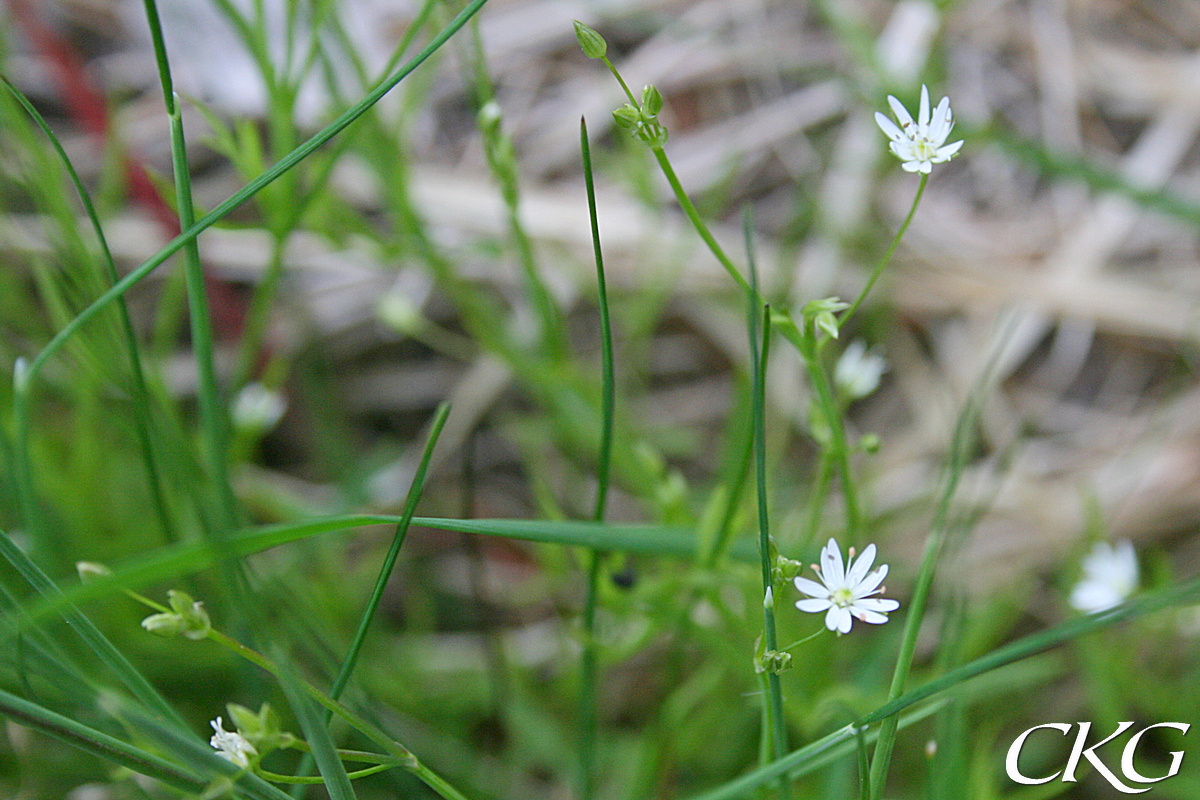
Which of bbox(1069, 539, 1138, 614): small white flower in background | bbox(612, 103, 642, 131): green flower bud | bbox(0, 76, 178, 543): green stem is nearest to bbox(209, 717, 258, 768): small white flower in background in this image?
bbox(0, 76, 178, 543): green stem

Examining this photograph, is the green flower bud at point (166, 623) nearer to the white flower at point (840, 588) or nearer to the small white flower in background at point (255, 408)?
the white flower at point (840, 588)

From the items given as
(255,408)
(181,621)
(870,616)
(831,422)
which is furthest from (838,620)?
(255,408)

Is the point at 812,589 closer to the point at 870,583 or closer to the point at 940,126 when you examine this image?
the point at 870,583

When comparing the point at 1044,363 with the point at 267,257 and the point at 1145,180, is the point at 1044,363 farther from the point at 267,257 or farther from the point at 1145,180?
the point at 267,257

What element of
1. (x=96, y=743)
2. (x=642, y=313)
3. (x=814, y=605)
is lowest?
(x=96, y=743)

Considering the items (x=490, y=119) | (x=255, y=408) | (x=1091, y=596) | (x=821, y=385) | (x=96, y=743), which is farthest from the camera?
(x=255, y=408)

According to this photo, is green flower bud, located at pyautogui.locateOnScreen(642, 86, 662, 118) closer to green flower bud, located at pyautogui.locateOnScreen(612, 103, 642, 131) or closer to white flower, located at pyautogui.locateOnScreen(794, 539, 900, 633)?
green flower bud, located at pyautogui.locateOnScreen(612, 103, 642, 131)

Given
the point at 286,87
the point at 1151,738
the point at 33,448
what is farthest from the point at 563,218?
the point at 1151,738

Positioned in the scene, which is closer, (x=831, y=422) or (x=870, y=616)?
(x=870, y=616)
